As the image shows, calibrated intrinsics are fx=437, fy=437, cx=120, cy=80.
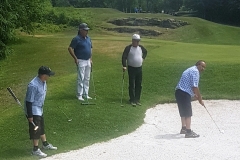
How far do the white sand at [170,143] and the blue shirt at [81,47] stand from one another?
2639mm

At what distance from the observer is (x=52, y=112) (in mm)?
12406

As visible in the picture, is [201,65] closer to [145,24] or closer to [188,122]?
[188,122]

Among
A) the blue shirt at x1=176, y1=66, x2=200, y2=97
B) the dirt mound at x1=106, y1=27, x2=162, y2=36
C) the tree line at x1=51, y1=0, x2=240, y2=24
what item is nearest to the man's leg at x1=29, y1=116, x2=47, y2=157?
the blue shirt at x1=176, y1=66, x2=200, y2=97

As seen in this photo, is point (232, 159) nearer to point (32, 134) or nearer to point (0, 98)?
point (32, 134)

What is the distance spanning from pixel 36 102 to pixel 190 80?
3758mm

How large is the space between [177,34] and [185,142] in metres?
38.4

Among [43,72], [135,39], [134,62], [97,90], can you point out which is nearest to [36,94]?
[43,72]

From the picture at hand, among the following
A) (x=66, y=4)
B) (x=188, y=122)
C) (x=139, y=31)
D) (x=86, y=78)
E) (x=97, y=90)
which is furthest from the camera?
(x=66, y=4)

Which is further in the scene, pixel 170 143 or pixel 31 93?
pixel 170 143

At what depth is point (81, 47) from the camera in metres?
13.2

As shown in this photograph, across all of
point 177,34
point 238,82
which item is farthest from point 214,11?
point 238,82

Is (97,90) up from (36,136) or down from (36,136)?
down

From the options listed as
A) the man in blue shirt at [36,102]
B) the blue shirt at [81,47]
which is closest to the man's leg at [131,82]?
the blue shirt at [81,47]

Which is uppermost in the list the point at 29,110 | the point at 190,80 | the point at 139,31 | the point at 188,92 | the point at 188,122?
the point at 190,80
